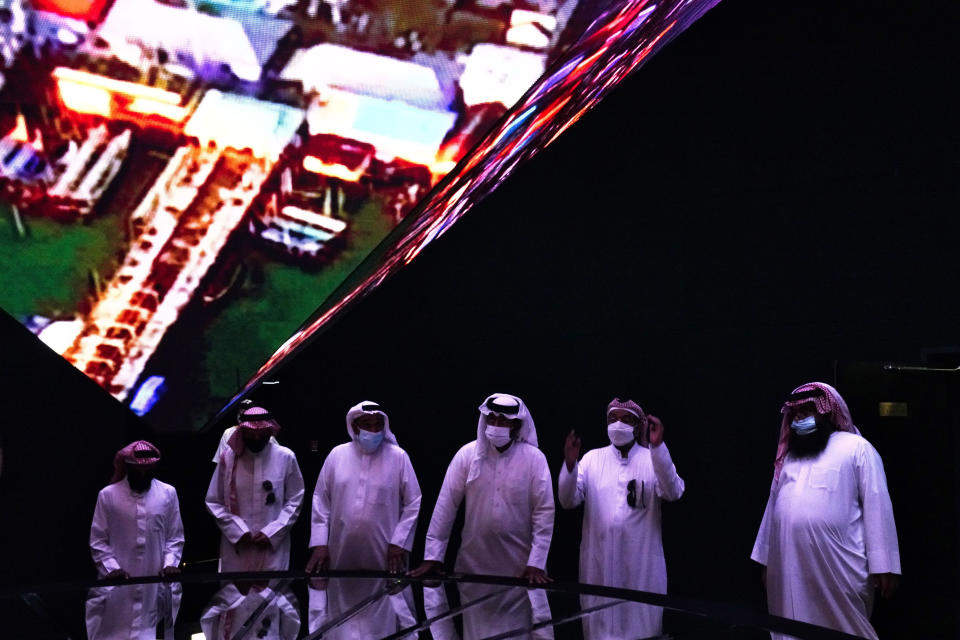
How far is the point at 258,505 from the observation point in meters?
5.66

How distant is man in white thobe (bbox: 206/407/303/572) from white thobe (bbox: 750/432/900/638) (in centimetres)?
246

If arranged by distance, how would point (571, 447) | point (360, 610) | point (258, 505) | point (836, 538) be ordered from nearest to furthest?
→ point (360, 610) → point (836, 538) → point (571, 447) → point (258, 505)

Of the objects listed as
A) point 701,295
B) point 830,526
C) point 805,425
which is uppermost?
point 701,295

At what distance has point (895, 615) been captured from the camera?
491 cm

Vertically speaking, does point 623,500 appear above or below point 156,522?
above

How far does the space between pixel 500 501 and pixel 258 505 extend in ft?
4.52

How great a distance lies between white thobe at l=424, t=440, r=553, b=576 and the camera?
5035mm

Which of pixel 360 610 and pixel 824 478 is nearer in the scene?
pixel 360 610

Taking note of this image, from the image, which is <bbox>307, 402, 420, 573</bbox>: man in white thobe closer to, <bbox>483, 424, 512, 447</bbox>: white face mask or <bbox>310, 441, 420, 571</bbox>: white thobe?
<bbox>310, 441, 420, 571</bbox>: white thobe

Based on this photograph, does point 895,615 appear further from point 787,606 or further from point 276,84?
point 276,84

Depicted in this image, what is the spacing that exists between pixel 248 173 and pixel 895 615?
4.25 meters

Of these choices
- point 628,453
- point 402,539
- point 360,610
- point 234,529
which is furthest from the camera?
point 234,529

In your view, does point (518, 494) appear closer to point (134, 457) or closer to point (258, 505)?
point (258, 505)

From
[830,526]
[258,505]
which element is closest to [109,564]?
[258,505]
